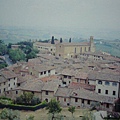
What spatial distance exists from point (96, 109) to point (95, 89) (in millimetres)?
1192

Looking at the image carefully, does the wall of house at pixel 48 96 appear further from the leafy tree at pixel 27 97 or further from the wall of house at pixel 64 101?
the leafy tree at pixel 27 97

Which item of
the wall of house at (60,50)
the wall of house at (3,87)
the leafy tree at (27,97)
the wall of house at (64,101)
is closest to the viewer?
the leafy tree at (27,97)

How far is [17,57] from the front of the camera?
14891 millimetres

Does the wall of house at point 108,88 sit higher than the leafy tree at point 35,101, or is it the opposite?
the wall of house at point 108,88

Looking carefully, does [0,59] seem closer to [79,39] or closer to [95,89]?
[95,89]

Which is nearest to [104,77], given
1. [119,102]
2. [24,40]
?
[119,102]

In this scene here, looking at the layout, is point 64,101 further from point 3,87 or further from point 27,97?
point 3,87

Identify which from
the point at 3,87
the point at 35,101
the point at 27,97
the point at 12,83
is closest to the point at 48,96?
the point at 35,101

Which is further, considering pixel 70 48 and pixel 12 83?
pixel 70 48

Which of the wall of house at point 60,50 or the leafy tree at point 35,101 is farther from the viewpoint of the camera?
the wall of house at point 60,50

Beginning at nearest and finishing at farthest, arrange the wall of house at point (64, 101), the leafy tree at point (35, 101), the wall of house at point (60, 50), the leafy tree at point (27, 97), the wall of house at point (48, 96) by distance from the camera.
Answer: the leafy tree at point (27, 97) → the leafy tree at point (35, 101) → the wall of house at point (64, 101) → the wall of house at point (48, 96) → the wall of house at point (60, 50)

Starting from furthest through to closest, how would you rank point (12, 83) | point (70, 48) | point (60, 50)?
point (70, 48)
point (60, 50)
point (12, 83)

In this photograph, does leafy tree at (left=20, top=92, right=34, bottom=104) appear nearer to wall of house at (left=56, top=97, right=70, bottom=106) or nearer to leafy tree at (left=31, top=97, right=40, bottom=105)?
leafy tree at (left=31, top=97, right=40, bottom=105)

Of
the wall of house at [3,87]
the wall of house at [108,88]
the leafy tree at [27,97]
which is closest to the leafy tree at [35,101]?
the leafy tree at [27,97]
